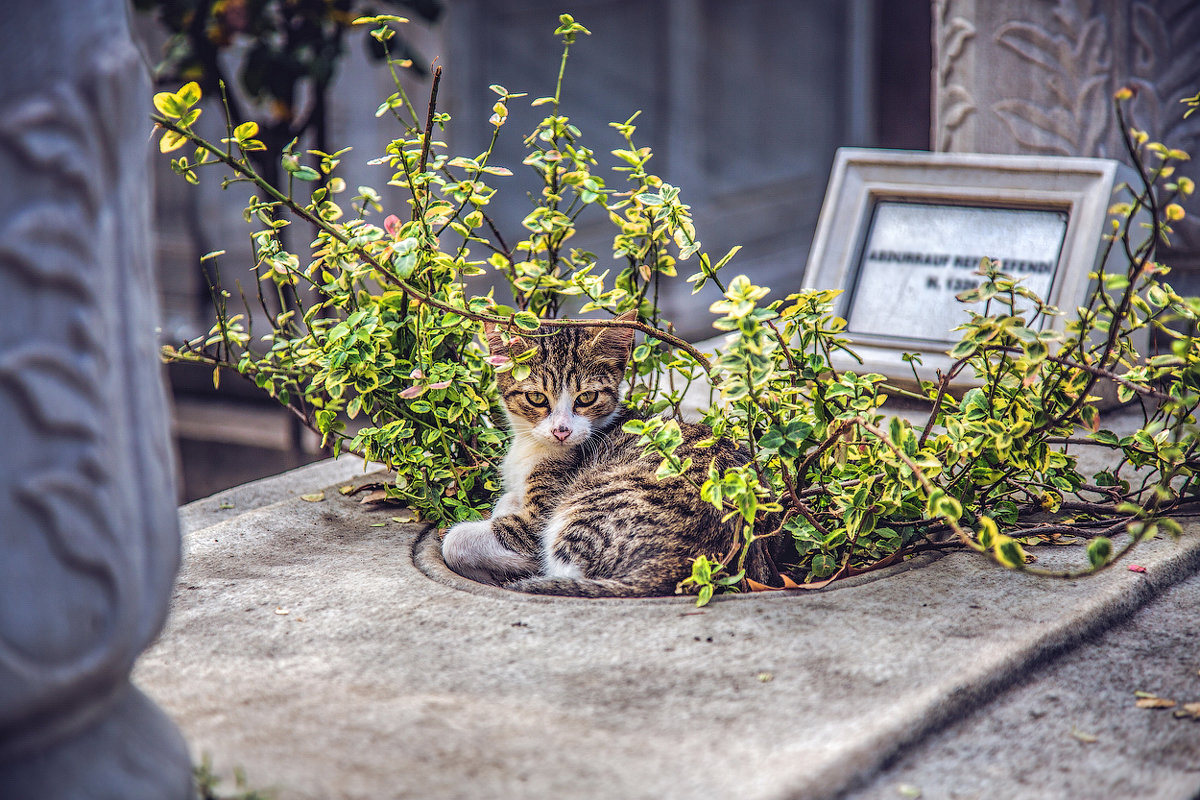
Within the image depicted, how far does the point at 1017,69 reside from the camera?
3766mm

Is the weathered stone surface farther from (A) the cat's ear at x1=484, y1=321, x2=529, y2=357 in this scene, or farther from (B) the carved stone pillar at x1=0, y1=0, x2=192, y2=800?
(A) the cat's ear at x1=484, y1=321, x2=529, y2=357

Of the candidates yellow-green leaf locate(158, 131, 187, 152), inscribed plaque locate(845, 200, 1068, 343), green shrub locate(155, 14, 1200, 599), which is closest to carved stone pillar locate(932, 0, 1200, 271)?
inscribed plaque locate(845, 200, 1068, 343)

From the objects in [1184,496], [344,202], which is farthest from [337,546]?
[344,202]

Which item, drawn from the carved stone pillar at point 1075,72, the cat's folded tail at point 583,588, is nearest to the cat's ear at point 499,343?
the cat's folded tail at point 583,588

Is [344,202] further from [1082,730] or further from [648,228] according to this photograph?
[1082,730]

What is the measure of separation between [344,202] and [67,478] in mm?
5027

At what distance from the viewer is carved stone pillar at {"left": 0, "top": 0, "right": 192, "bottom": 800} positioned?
119cm

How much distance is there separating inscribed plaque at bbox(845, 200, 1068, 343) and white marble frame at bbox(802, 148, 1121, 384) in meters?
0.03

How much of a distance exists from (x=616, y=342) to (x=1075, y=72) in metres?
2.20

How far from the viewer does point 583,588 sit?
2160 millimetres

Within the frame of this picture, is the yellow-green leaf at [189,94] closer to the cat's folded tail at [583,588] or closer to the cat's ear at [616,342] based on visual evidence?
the cat's ear at [616,342]

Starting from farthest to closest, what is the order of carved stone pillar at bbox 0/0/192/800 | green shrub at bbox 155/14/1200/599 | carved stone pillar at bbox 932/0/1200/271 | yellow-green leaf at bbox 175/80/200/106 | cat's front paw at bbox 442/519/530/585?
1. carved stone pillar at bbox 932/0/1200/271
2. cat's front paw at bbox 442/519/530/585
3. green shrub at bbox 155/14/1200/599
4. yellow-green leaf at bbox 175/80/200/106
5. carved stone pillar at bbox 0/0/192/800

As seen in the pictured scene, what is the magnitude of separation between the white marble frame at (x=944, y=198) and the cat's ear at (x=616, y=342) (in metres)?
1.27

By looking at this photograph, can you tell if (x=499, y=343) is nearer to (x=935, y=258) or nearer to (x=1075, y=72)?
(x=935, y=258)
